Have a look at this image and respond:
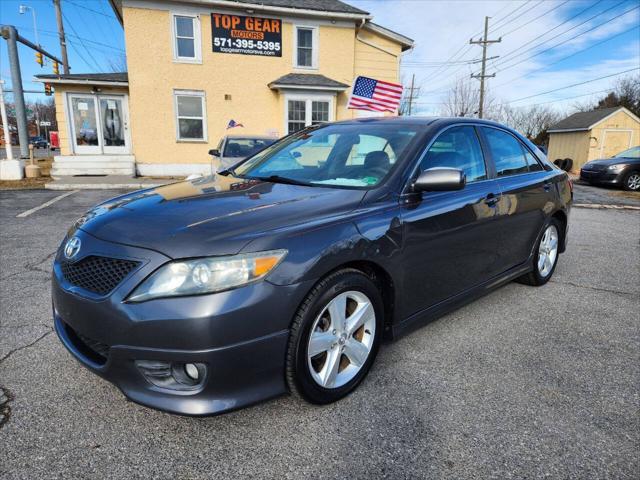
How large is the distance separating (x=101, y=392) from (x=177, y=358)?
2.93ft

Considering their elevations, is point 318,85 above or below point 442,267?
above

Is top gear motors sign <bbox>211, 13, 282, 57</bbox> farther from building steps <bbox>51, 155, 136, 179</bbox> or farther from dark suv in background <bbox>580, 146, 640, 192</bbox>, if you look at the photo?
dark suv in background <bbox>580, 146, 640, 192</bbox>

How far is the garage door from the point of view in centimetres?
2509

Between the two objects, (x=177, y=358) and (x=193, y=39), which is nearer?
(x=177, y=358)

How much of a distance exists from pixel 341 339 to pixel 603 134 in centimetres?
2870

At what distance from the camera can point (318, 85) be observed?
15.0 m

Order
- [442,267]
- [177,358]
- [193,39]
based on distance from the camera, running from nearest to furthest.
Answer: [177,358] → [442,267] → [193,39]

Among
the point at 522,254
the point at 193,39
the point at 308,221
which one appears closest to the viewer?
the point at 308,221

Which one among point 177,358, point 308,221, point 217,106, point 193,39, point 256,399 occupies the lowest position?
point 256,399

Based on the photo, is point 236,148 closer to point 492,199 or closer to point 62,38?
point 492,199

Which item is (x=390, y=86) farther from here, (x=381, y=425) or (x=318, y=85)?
(x=381, y=425)

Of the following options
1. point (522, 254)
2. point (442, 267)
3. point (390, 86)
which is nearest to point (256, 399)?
point (442, 267)

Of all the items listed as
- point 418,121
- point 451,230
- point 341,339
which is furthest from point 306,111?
point 341,339

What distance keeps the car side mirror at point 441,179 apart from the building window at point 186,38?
1427 cm
